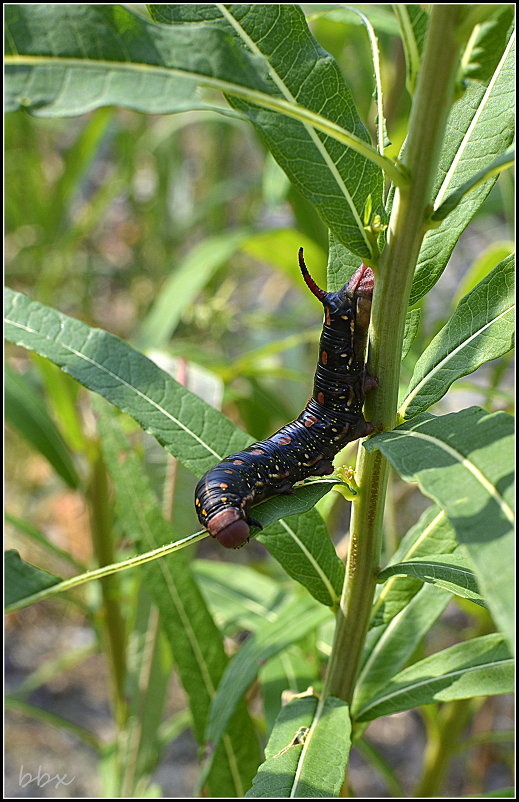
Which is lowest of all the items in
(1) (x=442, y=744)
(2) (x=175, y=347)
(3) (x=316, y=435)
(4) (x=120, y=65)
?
(1) (x=442, y=744)

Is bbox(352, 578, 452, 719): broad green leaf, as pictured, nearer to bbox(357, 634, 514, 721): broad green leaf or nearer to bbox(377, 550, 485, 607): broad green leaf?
bbox(357, 634, 514, 721): broad green leaf

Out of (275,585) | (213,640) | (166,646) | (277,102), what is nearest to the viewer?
(277,102)

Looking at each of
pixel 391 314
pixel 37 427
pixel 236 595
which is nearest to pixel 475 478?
pixel 391 314

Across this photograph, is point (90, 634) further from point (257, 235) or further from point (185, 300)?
point (257, 235)

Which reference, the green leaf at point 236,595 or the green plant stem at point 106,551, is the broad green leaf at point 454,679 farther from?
the green plant stem at point 106,551

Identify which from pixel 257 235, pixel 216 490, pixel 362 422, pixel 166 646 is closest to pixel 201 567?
pixel 166 646

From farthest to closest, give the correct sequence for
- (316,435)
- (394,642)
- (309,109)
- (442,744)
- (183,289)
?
(183,289) → (442,744) → (394,642) → (316,435) → (309,109)

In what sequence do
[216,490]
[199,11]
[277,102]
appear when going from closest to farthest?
[277,102] → [199,11] → [216,490]

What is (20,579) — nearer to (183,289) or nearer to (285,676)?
(285,676)
